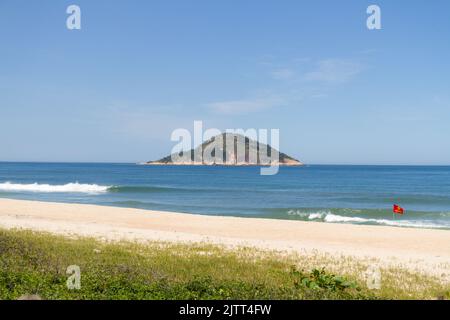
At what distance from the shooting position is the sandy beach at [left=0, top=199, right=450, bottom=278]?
19.4 m

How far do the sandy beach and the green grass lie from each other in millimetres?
2484

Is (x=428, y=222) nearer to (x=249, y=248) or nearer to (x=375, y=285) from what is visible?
(x=249, y=248)

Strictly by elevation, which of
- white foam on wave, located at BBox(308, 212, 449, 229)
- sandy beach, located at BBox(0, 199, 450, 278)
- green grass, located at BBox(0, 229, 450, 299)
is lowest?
white foam on wave, located at BBox(308, 212, 449, 229)

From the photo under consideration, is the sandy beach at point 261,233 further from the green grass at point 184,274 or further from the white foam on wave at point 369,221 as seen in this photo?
the white foam on wave at point 369,221

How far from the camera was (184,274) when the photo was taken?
40.0 ft

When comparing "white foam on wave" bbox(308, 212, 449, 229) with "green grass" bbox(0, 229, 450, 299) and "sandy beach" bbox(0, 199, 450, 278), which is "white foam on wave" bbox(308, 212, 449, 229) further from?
"green grass" bbox(0, 229, 450, 299)

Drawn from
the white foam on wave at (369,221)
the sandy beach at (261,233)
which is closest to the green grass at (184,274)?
the sandy beach at (261,233)

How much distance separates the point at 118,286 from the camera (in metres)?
8.59

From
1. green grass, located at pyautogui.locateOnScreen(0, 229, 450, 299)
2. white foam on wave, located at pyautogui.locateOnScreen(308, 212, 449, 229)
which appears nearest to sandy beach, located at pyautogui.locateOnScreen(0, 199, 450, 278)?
green grass, located at pyautogui.locateOnScreen(0, 229, 450, 299)

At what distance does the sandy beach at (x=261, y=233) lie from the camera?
1938 centimetres

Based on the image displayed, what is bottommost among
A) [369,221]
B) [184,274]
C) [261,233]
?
[369,221]

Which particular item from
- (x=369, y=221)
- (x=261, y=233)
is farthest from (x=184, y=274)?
(x=369, y=221)

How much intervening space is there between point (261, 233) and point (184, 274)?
16502 mm

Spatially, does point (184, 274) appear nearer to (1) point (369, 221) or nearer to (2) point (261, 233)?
(2) point (261, 233)
